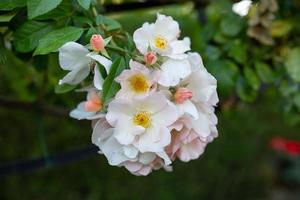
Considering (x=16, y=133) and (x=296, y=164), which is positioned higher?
(x=16, y=133)

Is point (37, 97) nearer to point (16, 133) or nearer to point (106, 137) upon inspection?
point (106, 137)

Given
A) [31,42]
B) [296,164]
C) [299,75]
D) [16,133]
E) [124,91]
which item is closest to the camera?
[124,91]

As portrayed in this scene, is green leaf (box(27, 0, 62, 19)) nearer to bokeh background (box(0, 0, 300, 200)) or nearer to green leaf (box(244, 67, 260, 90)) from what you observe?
bokeh background (box(0, 0, 300, 200))

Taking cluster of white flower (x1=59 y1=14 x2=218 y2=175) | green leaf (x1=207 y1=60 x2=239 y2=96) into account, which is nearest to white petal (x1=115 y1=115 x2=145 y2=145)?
cluster of white flower (x1=59 y1=14 x2=218 y2=175)

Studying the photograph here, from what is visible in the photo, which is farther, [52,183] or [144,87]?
[52,183]

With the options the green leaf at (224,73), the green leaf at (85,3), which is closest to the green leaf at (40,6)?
the green leaf at (85,3)

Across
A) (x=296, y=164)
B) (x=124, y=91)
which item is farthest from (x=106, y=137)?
(x=296, y=164)

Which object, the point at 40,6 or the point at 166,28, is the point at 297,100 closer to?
the point at 166,28
